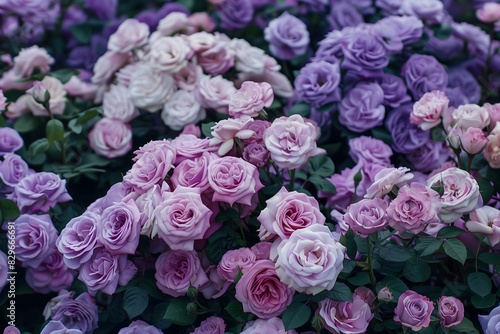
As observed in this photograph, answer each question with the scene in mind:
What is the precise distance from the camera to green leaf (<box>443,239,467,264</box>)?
1434 millimetres

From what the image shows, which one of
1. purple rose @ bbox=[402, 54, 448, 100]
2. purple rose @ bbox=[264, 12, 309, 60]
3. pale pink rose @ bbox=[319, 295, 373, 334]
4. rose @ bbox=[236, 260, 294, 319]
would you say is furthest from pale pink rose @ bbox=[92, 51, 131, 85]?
pale pink rose @ bbox=[319, 295, 373, 334]

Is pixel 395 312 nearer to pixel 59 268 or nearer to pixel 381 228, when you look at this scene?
pixel 381 228

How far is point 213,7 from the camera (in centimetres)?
268

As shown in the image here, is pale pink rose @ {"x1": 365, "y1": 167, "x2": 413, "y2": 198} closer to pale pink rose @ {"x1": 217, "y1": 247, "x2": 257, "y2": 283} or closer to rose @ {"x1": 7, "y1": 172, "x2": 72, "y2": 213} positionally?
pale pink rose @ {"x1": 217, "y1": 247, "x2": 257, "y2": 283}

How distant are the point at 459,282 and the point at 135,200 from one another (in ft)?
2.81

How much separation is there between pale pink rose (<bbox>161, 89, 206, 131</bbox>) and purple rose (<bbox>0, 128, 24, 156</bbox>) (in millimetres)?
453

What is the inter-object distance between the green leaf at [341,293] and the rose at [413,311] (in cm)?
12

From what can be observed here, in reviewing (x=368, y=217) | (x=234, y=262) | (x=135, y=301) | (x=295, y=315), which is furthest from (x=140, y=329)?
(x=368, y=217)

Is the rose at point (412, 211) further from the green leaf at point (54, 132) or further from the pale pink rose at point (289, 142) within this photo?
the green leaf at point (54, 132)

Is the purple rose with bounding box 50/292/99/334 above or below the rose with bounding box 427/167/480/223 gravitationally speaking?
below

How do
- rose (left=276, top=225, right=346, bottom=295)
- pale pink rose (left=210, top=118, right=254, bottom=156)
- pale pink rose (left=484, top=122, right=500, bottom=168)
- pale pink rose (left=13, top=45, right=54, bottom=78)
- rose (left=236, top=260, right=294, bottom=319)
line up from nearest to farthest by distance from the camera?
rose (left=276, top=225, right=346, bottom=295) → rose (left=236, top=260, right=294, bottom=319) → pale pink rose (left=210, top=118, right=254, bottom=156) → pale pink rose (left=484, top=122, right=500, bottom=168) → pale pink rose (left=13, top=45, right=54, bottom=78)

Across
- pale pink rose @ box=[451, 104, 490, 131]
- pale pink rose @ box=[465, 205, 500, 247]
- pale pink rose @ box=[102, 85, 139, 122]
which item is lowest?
pale pink rose @ box=[102, 85, 139, 122]

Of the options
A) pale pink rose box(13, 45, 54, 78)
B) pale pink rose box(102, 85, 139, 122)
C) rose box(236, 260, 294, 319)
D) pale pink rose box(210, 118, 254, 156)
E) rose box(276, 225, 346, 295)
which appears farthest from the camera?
pale pink rose box(13, 45, 54, 78)

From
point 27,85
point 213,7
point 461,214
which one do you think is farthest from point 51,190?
point 213,7
